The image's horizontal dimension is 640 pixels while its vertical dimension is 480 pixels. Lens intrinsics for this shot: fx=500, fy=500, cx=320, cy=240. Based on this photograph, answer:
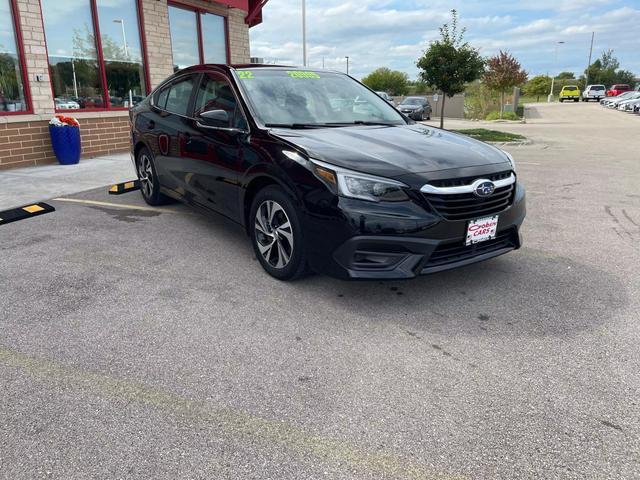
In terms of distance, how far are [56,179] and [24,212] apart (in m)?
2.48

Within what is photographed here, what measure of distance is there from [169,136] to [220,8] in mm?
10063

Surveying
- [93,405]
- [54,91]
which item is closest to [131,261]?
[93,405]

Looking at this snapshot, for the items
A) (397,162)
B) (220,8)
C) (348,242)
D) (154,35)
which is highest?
(220,8)

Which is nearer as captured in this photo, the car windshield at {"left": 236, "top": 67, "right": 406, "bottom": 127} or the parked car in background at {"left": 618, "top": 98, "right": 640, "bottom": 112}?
the car windshield at {"left": 236, "top": 67, "right": 406, "bottom": 127}

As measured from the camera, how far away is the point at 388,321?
3.37 meters

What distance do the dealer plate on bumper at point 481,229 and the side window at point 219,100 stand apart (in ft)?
6.41

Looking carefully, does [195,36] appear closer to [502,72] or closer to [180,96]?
[180,96]

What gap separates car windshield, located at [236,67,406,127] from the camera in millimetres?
4207

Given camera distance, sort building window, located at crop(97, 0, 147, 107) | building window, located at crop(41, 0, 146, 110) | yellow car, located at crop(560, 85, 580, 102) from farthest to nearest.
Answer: yellow car, located at crop(560, 85, 580, 102)
building window, located at crop(97, 0, 147, 107)
building window, located at crop(41, 0, 146, 110)

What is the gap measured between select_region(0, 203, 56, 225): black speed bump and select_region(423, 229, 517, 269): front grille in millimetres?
5003

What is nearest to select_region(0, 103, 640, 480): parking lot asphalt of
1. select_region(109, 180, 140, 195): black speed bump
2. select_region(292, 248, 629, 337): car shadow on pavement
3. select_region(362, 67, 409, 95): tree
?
select_region(292, 248, 629, 337): car shadow on pavement

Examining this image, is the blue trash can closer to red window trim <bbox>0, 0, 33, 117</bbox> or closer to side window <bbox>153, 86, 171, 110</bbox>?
red window trim <bbox>0, 0, 33, 117</bbox>

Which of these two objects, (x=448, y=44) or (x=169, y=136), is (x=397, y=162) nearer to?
(x=169, y=136)

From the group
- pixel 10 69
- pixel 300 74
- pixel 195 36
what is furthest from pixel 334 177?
pixel 195 36
